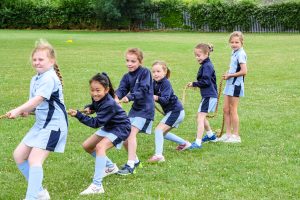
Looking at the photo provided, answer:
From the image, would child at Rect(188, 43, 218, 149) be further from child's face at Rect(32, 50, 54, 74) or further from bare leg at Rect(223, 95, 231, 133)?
child's face at Rect(32, 50, 54, 74)

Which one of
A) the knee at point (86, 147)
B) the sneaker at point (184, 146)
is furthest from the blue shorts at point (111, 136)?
the sneaker at point (184, 146)

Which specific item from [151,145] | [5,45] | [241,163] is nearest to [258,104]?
[151,145]

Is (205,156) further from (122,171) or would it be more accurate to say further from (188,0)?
(188,0)

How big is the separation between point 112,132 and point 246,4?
40.9 m

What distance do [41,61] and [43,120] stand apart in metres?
0.61

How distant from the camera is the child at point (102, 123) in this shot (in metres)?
6.22

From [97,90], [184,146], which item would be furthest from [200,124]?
[97,90]

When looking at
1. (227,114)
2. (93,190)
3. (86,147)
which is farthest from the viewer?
(227,114)

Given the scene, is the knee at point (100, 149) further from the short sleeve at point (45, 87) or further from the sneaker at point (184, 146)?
the sneaker at point (184, 146)

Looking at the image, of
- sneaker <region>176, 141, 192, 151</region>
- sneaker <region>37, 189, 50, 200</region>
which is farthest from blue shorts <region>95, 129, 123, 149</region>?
sneaker <region>176, 141, 192, 151</region>

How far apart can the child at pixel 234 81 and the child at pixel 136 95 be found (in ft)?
6.19

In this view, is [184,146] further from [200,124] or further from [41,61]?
[41,61]

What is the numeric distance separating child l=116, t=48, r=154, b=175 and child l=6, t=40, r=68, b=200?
144 cm

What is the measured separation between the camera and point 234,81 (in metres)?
8.86
